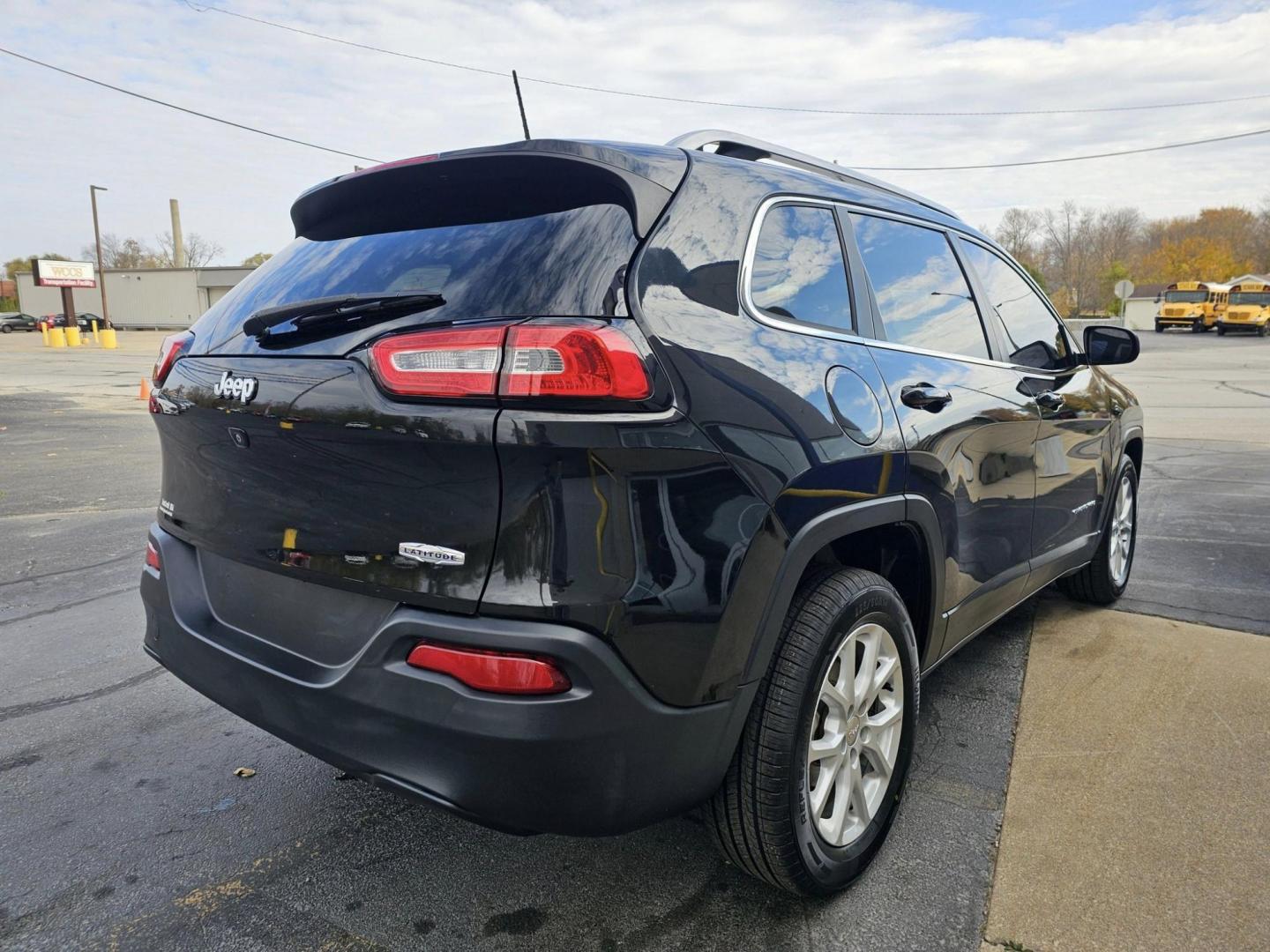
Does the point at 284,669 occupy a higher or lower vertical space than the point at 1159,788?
higher

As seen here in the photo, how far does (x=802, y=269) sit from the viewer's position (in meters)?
2.37

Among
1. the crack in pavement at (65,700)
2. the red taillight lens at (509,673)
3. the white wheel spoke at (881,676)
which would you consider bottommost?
the crack in pavement at (65,700)

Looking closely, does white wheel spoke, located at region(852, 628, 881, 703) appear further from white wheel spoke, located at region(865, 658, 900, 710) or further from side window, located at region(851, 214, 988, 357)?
side window, located at region(851, 214, 988, 357)

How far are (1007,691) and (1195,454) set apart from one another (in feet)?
25.7

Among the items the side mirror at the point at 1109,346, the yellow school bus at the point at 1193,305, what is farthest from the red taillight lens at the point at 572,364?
the yellow school bus at the point at 1193,305

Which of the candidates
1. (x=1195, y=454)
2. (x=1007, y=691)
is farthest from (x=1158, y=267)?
(x=1007, y=691)

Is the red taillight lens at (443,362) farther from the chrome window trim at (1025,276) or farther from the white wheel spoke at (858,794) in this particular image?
the chrome window trim at (1025,276)

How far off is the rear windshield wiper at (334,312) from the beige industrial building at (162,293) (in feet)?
202

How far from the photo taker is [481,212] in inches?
81.9

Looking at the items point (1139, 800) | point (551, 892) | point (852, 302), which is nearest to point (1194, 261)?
point (1139, 800)

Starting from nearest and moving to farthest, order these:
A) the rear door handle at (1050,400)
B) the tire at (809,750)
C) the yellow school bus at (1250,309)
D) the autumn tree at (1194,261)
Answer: the tire at (809,750) < the rear door handle at (1050,400) < the yellow school bus at (1250,309) < the autumn tree at (1194,261)

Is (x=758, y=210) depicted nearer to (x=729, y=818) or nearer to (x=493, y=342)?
(x=493, y=342)

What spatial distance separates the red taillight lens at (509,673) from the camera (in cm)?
170

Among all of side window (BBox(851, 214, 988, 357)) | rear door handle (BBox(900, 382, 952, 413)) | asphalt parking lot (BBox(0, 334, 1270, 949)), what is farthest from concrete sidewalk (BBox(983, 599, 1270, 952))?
side window (BBox(851, 214, 988, 357))
